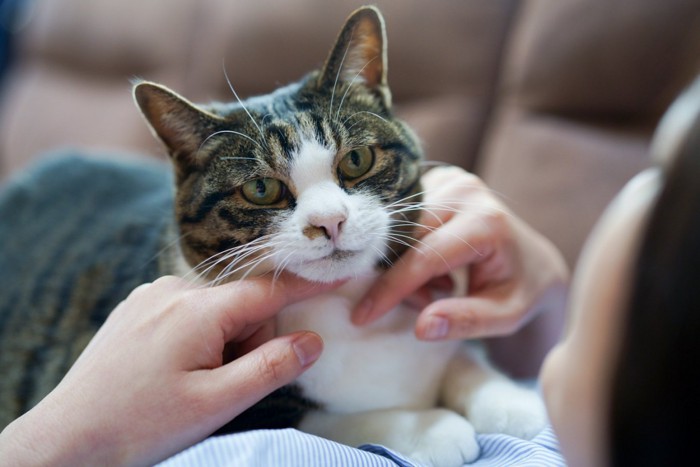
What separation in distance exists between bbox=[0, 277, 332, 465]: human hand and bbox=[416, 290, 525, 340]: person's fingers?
7.3 inches

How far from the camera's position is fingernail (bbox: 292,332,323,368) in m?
0.74

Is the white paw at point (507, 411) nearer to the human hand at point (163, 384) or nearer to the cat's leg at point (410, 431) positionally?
the cat's leg at point (410, 431)

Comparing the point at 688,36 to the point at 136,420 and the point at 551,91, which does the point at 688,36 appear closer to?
the point at 551,91

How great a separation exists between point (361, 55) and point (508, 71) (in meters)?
0.67

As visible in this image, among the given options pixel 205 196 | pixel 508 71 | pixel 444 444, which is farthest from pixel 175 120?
pixel 508 71

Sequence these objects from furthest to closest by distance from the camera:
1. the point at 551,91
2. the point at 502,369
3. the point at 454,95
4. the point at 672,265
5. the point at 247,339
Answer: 1. the point at 454,95
2. the point at 551,91
3. the point at 502,369
4. the point at 247,339
5. the point at 672,265

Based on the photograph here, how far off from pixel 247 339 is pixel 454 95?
0.93m

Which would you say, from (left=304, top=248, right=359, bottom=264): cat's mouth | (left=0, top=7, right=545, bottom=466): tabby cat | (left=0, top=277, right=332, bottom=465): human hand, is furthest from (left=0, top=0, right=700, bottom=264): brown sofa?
(left=0, top=277, right=332, bottom=465): human hand

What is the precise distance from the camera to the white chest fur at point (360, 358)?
868mm

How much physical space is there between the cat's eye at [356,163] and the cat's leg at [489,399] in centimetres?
39

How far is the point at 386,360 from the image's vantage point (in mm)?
906

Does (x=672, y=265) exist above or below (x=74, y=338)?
above

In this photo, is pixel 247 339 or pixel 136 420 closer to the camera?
pixel 136 420

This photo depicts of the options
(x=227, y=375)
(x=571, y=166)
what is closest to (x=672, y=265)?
(x=227, y=375)
